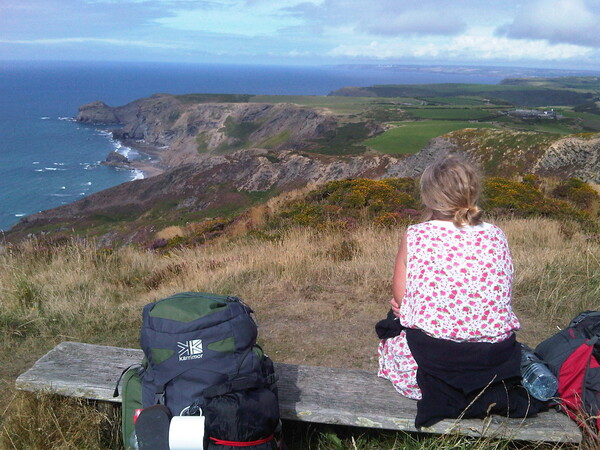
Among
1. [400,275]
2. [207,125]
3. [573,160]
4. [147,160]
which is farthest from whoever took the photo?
[207,125]

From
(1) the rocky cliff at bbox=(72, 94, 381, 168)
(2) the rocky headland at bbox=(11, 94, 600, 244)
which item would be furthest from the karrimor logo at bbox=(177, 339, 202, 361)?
(1) the rocky cliff at bbox=(72, 94, 381, 168)

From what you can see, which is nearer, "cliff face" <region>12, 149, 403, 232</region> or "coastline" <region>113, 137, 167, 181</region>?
"cliff face" <region>12, 149, 403, 232</region>

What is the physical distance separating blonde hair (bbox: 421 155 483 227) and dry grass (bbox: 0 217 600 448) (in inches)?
51.7

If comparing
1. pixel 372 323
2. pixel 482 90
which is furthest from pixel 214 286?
pixel 482 90

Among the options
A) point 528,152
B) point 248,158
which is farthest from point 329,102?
point 528,152

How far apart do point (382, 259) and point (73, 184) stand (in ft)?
244

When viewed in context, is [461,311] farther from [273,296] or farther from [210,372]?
[273,296]

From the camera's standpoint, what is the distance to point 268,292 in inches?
221

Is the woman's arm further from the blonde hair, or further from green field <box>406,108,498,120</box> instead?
green field <box>406,108,498,120</box>

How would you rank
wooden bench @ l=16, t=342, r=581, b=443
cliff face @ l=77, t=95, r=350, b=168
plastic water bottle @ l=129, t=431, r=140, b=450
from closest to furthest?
plastic water bottle @ l=129, t=431, r=140, b=450, wooden bench @ l=16, t=342, r=581, b=443, cliff face @ l=77, t=95, r=350, b=168

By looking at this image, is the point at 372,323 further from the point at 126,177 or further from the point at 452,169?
the point at 126,177

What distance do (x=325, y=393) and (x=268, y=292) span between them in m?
2.72

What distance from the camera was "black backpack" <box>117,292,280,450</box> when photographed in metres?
2.28

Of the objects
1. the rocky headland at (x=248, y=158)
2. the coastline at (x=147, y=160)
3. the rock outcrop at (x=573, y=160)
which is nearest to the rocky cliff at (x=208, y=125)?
the rocky headland at (x=248, y=158)
